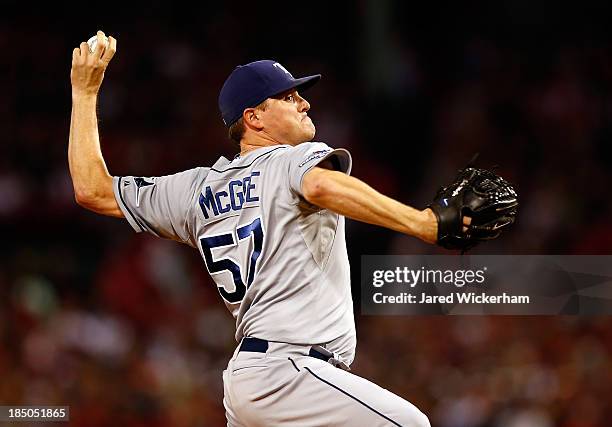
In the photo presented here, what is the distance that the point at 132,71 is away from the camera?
741 centimetres

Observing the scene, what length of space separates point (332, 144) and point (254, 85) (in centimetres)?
418

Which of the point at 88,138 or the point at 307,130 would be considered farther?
the point at 88,138

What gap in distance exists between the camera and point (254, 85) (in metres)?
2.60

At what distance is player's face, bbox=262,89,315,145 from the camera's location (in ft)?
8.54

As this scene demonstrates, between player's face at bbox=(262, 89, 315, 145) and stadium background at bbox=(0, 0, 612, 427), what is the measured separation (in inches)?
82.8

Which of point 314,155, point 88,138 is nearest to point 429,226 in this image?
point 314,155

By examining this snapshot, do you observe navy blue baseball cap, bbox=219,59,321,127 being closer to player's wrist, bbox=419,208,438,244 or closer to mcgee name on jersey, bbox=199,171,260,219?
mcgee name on jersey, bbox=199,171,260,219

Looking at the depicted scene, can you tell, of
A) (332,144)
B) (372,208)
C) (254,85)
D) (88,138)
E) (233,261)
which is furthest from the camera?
(332,144)

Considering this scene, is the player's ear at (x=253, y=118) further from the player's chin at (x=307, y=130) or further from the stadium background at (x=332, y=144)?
the stadium background at (x=332, y=144)

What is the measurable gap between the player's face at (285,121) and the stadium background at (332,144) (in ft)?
6.90

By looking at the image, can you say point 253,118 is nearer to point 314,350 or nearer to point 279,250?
point 279,250

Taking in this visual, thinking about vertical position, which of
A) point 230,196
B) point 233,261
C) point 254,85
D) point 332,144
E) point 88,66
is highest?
point 332,144

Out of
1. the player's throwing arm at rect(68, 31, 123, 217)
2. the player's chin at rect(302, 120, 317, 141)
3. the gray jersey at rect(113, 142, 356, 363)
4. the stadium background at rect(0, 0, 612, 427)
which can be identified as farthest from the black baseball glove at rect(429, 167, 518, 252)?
the stadium background at rect(0, 0, 612, 427)

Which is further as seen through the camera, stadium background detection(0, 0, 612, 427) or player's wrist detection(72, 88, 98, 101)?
stadium background detection(0, 0, 612, 427)
